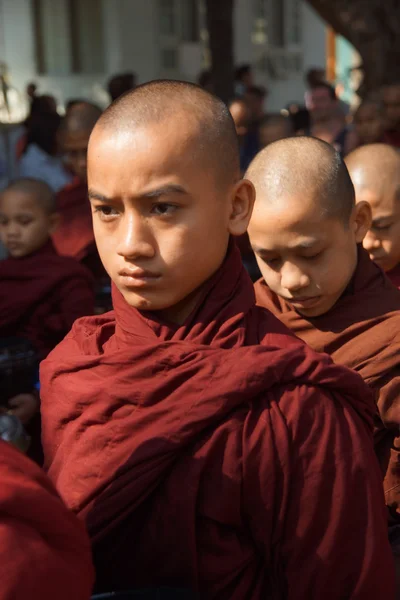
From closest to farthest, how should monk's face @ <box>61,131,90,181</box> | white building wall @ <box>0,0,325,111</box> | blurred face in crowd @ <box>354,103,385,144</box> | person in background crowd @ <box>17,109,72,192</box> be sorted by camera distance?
monk's face @ <box>61,131,90,181</box>
blurred face in crowd @ <box>354,103,385,144</box>
person in background crowd @ <box>17,109,72,192</box>
white building wall @ <box>0,0,325,111</box>

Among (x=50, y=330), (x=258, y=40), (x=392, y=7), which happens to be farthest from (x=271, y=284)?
(x=258, y=40)

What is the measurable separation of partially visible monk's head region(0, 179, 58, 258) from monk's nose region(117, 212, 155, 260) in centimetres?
263

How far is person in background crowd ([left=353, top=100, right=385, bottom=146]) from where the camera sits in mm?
7039

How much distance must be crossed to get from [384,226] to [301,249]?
2.73 feet

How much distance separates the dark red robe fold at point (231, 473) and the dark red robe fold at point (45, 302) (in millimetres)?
2218

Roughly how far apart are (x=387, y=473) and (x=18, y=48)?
15.5 m

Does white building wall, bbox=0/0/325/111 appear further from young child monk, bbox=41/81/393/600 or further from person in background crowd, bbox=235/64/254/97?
young child monk, bbox=41/81/393/600

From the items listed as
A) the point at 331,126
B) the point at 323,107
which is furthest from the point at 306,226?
the point at 323,107

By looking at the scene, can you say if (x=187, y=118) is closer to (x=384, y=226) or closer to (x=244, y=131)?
(x=384, y=226)

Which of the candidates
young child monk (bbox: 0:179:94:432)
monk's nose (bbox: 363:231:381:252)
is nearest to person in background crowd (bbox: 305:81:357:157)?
young child monk (bbox: 0:179:94:432)

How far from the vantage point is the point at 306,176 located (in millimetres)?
2721

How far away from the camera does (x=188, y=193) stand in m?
1.85

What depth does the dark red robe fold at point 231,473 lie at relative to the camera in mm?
1808

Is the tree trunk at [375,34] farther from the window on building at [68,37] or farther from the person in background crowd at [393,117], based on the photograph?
the window on building at [68,37]
